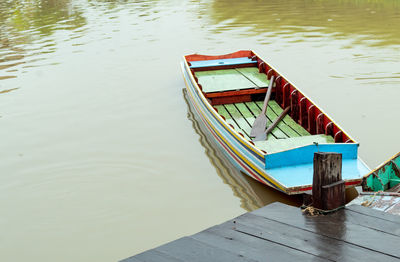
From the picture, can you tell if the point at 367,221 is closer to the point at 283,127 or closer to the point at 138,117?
the point at 283,127

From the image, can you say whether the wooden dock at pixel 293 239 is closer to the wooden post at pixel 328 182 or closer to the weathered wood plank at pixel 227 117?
the wooden post at pixel 328 182

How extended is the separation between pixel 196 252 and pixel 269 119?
22.5ft

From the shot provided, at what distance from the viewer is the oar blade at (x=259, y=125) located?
8.78 metres

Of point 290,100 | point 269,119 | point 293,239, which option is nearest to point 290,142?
point 269,119

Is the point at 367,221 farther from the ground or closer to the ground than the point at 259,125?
farther from the ground

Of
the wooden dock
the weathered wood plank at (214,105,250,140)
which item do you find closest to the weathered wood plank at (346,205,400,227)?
the wooden dock

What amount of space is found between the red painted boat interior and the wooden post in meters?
3.88

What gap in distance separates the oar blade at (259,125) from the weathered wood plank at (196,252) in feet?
18.7

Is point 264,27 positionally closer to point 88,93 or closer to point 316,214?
point 88,93

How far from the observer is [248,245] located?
3.14 m

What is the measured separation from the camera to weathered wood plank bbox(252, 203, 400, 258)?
10.1 feet

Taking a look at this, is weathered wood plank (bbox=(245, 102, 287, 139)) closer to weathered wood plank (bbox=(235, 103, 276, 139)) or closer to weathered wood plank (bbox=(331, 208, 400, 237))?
weathered wood plank (bbox=(235, 103, 276, 139))

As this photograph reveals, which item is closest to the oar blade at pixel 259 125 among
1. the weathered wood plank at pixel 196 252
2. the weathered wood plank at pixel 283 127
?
the weathered wood plank at pixel 283 127

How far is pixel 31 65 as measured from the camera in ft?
54.3
